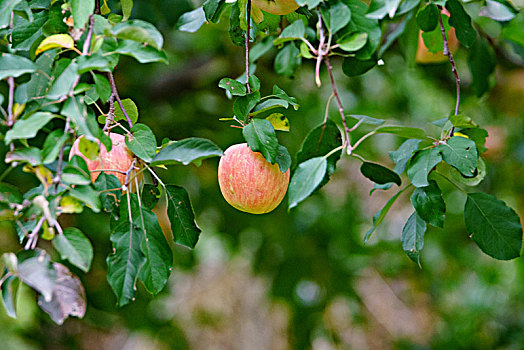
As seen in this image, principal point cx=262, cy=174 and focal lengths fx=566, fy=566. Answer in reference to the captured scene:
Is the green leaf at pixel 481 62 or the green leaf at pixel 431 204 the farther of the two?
the green leaf at pixel 481 62

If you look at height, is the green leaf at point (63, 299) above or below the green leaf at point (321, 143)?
below

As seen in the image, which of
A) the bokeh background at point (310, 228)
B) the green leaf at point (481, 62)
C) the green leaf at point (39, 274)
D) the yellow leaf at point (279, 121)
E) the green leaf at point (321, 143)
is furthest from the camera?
the bokeh background at point (310, 228)

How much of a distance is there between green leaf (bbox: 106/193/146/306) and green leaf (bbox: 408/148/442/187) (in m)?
0.23

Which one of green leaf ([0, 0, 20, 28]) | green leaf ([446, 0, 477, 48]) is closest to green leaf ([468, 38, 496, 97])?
green leaf ([446, 0, 477, 48])

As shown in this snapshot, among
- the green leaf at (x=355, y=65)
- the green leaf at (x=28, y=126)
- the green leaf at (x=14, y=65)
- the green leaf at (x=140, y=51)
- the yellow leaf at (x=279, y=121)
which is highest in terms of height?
the green leaf at (x=140, y=51)

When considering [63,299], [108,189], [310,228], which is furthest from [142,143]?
[310,228]

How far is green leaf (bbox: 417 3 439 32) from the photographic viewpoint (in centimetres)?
52

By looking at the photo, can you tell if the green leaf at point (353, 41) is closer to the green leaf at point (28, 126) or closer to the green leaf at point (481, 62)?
the green leaf at point (28, 126)

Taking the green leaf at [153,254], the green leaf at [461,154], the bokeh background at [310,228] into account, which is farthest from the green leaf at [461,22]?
the bokeh background at [310,228]

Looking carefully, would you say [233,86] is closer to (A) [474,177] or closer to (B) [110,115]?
(B) [110,115]

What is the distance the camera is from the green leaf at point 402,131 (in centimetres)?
46

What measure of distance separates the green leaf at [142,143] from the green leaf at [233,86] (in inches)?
3.0

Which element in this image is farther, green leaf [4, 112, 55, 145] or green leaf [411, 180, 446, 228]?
green leaf [411, 180, 446, 228]

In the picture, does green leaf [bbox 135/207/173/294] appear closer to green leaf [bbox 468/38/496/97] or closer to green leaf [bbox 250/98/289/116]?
green leaf [bbox 250/98/289/116]
